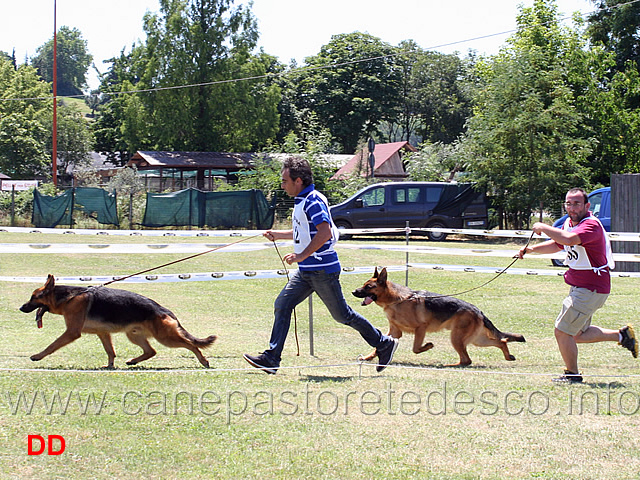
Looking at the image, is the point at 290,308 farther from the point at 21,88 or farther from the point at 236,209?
the point at 21,88

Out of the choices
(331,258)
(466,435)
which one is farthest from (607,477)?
(331,258)

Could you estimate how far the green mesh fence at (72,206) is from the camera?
26.4m

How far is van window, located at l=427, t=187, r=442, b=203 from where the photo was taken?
910 inches

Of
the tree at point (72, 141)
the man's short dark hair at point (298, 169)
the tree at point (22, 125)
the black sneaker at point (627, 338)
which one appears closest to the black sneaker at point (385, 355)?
the man's short dark hair at point (298, 169)

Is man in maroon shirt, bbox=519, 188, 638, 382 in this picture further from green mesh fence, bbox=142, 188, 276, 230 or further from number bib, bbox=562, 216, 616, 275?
green mesh fence, bbox=142, 188, 276, 230

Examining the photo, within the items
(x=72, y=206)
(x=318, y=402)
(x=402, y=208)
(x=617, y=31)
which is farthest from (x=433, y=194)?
(x=617, y=31)

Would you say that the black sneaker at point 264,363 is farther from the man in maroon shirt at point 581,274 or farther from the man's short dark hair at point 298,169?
the man in maroon shirt at point 581,274

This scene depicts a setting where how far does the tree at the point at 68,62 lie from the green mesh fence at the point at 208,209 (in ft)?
499

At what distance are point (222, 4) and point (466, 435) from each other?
4612cm

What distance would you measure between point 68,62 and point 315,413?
180 meters

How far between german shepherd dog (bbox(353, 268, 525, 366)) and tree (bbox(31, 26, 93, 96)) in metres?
172

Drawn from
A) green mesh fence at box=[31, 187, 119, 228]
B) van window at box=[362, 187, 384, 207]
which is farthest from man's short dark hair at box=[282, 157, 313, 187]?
green mesh fence at box=[31, 187, 119, 228]

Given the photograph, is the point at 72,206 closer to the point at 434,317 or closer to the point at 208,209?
the point at 208,209

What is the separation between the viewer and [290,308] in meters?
5.93
